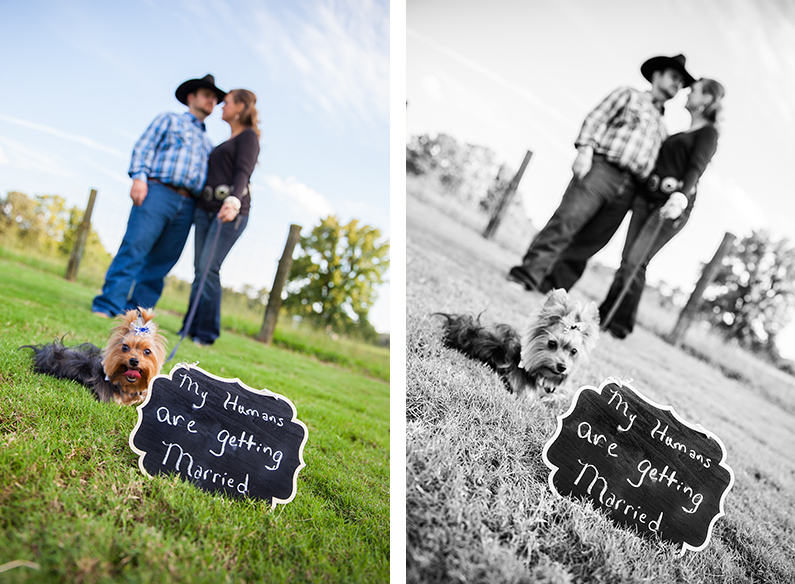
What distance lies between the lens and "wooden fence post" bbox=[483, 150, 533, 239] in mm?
4320

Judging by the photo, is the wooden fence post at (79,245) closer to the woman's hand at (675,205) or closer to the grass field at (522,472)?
the grass field at (522,472)

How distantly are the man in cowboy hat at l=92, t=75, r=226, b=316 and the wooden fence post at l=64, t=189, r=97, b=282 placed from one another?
1.28 m

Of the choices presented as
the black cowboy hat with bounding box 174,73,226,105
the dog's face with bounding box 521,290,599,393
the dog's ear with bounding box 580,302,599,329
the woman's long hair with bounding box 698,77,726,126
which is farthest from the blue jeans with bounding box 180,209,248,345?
the woman's long hair with bounding box 698,77,726,126

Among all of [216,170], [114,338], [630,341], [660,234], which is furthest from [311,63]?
[630,341]

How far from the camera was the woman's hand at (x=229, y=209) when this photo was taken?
10.2 feet

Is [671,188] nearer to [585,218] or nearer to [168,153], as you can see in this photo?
[585,218]

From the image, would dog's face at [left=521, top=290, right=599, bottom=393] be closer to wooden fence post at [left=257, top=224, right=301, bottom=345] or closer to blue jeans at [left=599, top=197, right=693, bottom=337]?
blue jeans at [left=599, top=197, right=693, bottom=337]

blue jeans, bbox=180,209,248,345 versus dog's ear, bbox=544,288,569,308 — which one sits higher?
dog's ear, bbox=544,288,569,308

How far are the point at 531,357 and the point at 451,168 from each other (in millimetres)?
2630

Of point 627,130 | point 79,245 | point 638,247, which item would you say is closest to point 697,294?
point 638,247

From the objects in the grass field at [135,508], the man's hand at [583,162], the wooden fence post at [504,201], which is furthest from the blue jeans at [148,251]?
the wooden fence post at [504,201]

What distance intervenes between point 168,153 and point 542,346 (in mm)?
2546

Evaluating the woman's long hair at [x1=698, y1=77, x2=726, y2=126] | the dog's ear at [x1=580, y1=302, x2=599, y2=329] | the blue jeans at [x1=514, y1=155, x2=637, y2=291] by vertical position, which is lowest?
the dog's ear at [x1=580, y1=302, x2=599, y2=329]

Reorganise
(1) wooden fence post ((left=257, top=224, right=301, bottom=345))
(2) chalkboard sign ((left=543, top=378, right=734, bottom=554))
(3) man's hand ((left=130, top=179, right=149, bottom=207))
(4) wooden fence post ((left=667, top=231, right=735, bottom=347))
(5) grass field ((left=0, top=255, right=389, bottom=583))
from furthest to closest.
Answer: (1) wooden fence post ((left=257, top=224, right=301, bottom=345)) < (4) wooden fence post ((left=667, top=231, right=735, bottom=347)) < (3) man's hand ((left=130, top=179, right=149, bottom=207)) < (2) chalkboard sign ((left=543, top=378, right=734, bottom=554)) < (5) grass field ((left=0, top=255, right=389, bottom=583))
